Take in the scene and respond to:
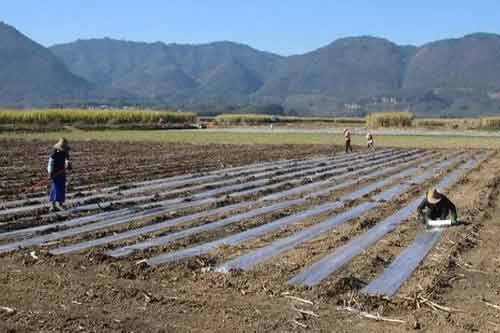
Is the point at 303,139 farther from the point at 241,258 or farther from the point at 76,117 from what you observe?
the point at 241,258

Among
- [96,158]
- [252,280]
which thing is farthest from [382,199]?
[96,158]

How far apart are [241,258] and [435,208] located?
13.1 ft

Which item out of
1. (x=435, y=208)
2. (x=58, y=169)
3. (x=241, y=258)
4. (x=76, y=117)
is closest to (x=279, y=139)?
(x=76, y=117)

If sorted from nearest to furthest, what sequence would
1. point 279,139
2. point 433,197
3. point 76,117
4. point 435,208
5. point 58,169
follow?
point 433,197
point 435,208
point 58,169
point 279,139
point 76,117

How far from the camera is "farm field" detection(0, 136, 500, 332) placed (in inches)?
237

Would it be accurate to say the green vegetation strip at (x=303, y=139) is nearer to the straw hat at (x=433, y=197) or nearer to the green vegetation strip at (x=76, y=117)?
the green vegetation strip at (x=76, y=117)

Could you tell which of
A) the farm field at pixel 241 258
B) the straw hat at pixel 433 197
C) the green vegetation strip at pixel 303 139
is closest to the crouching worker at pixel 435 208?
the straw hat at pixel 433 197

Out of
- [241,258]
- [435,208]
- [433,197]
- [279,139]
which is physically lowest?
[279,139]

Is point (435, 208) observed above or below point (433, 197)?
below

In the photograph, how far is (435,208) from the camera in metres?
10.8

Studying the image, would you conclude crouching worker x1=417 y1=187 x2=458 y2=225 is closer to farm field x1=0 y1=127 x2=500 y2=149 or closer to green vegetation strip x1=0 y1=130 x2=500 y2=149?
farm field x1=0 y1=127 x2=500 y2=149

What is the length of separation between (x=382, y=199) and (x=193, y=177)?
552cm

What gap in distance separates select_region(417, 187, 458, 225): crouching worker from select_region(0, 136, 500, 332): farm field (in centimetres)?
21

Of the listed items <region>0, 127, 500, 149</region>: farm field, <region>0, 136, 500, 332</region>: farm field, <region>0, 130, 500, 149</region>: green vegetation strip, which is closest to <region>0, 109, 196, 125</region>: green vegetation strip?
<region>0, 127, 500, 149</region>: farm field
